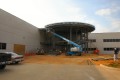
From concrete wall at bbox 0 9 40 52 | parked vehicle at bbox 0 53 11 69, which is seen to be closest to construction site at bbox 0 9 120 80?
concrete wall at bbox 0 9 40 52

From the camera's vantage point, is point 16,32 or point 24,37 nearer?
point 16,32

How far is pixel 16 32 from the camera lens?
36.2 metres

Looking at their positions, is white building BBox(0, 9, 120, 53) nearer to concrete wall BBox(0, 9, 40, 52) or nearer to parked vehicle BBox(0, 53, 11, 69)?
concrete wall BBox(0, 9, 40, 52)

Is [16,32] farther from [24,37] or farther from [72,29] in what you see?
[72,29]

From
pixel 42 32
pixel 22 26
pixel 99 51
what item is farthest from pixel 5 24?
pixel 99 51

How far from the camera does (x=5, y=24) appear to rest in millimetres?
31938

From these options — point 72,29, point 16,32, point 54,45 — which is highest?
point 72,29

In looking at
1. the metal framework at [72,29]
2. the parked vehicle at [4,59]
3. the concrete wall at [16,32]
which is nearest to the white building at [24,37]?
the concrete wall at [16,32]

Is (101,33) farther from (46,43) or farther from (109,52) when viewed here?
(46,43)

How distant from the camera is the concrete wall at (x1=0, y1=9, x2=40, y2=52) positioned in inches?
1234

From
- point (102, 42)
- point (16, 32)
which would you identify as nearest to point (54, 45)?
point (102, 42)

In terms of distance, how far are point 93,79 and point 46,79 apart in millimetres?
2871

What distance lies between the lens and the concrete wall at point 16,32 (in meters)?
31.4

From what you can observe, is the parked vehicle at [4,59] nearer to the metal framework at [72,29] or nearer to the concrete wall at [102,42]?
the metal framework at [72,29]
